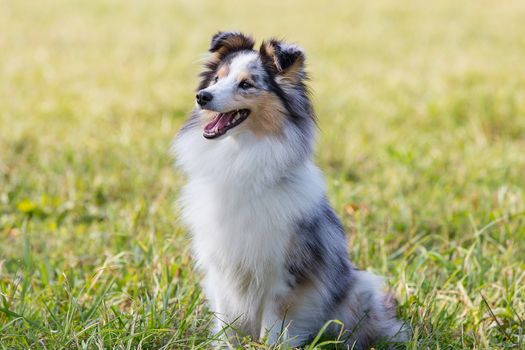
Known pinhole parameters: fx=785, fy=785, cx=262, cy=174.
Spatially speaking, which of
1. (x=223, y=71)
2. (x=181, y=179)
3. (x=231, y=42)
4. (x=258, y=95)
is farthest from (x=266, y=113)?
(x=181, y=179)

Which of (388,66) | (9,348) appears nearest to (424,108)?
(388,66)

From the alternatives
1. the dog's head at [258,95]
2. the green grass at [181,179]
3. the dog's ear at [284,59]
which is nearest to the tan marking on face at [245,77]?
the dog's head at [258,95]

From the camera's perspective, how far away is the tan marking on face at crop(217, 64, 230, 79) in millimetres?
3638

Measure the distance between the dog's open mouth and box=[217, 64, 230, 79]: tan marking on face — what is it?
0.22 metres

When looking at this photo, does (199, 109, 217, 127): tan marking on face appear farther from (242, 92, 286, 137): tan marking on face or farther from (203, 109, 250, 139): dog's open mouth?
(242, 92, 286, 137): tan marking on face

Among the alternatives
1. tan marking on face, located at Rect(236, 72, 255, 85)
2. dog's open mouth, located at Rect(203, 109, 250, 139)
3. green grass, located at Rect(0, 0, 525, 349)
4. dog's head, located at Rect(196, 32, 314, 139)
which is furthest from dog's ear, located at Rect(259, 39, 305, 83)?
green grass, located at Rect(0, 0, 525, 349)

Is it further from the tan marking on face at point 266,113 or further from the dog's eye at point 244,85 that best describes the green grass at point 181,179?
the dog's eye at point 244,85

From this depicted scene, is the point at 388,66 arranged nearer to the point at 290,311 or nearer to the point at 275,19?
the point at 275,19

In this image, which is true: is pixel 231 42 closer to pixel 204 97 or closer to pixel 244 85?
pixel 244 85

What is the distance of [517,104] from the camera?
8.09 metres

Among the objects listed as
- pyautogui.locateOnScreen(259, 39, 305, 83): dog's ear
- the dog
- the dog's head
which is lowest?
the dog

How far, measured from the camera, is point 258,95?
3480 millimetres

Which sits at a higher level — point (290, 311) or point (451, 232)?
point (290, 311)

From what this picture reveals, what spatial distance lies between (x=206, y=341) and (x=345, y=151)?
3.87 meters
